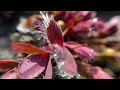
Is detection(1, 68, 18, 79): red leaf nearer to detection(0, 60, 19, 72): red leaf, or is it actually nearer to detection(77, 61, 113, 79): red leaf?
detection(0, 60, 19, 72): red leaf

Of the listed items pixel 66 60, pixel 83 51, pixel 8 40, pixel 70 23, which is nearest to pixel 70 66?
pixel 66 60

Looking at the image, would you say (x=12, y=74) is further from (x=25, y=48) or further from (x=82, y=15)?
(x=82, y=15)

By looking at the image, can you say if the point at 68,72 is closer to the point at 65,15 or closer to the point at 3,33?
the point at 65,15

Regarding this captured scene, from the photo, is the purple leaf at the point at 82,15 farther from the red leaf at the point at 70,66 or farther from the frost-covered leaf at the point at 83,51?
the red leaf at the point at 70,66
